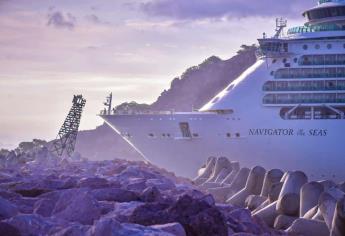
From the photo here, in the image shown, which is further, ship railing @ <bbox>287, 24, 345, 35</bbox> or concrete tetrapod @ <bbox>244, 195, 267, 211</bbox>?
ship railing @ <bbox>287, 24, 345, 35</bbox>

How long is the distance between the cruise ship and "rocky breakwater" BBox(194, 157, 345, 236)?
15021mm

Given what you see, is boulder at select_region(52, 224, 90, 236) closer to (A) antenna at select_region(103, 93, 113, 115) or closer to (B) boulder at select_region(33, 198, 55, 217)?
(B) boulder at select_region(33, 198, 55, 217)

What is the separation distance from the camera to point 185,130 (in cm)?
4388

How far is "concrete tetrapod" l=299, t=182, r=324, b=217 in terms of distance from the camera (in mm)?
16938

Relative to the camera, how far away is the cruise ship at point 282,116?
41.8 meters

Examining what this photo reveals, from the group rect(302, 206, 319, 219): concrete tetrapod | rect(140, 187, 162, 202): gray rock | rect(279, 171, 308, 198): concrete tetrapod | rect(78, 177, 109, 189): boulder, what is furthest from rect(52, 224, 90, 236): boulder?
rect(279, 171, 308, 198): concrete tetrapod

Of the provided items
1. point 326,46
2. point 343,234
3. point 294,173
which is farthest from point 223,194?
point 326,46

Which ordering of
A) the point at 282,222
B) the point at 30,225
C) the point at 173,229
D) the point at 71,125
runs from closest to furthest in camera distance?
the point at 30,225
the point at 173,229
the point at 282,222
the point at 71,125

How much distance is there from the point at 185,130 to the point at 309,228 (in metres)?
29.7

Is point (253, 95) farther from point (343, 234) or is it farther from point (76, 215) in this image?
point (76, 215)

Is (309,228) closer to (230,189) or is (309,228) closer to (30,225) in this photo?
(30,225)

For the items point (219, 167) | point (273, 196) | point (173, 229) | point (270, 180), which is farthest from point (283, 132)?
point (173, 229)

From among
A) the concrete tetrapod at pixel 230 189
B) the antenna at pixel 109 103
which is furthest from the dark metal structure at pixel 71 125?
the concrete tetrapod at pixel 230 189

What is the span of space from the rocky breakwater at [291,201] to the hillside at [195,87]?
74115 mm
